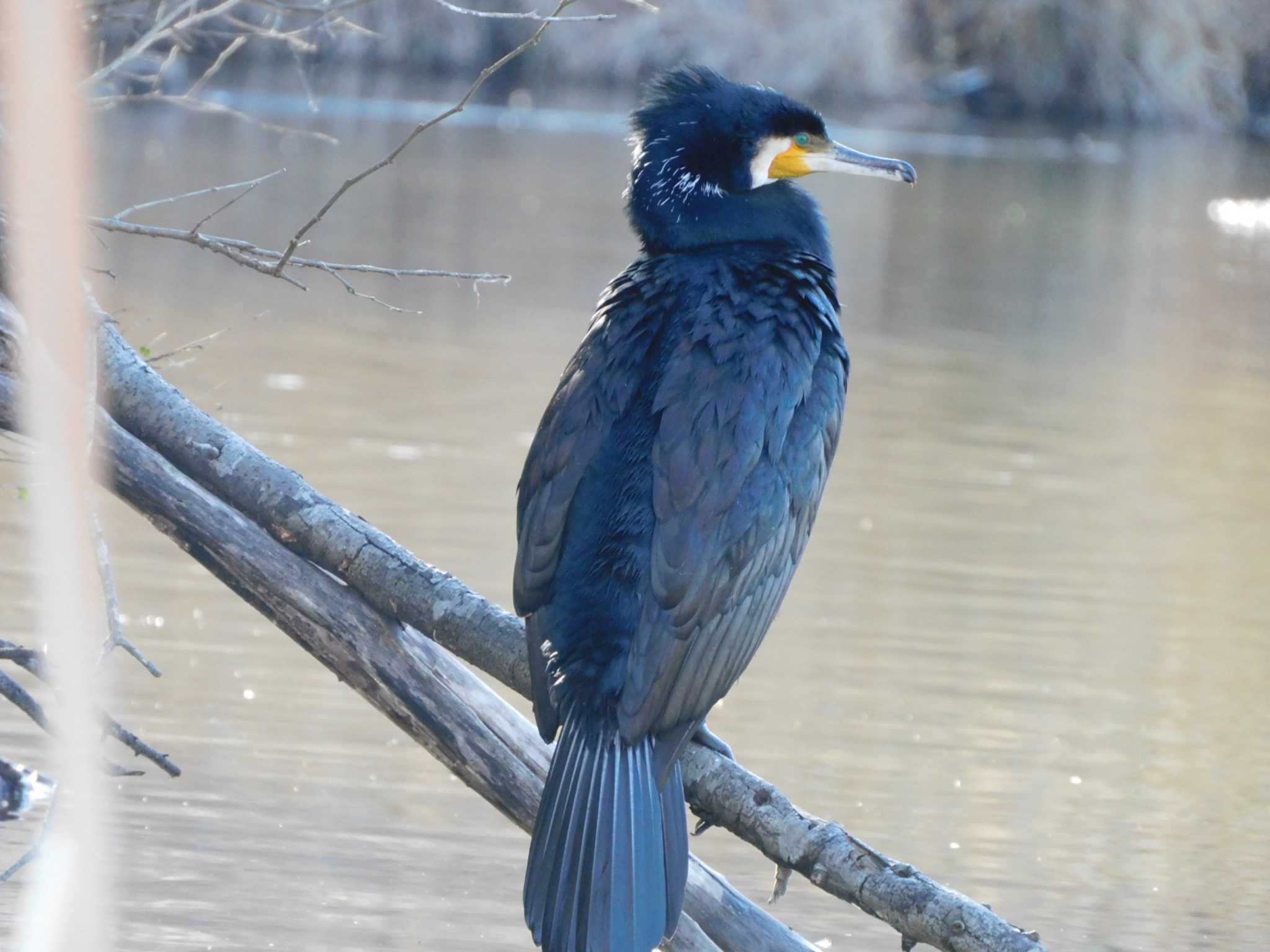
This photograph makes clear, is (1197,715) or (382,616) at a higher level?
(382,616)

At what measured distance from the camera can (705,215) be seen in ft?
9.64

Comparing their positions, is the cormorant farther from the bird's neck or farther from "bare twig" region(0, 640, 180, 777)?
"bare twig" region(0, 640, 180, 777)

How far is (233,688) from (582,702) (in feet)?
6.65

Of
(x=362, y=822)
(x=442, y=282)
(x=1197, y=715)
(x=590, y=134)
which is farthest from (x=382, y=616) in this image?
(x=590, y=134)

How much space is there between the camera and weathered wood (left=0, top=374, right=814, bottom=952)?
2654 mm

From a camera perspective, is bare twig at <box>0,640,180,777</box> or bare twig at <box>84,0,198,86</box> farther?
bare twig at <box>84,0,198,86</box>

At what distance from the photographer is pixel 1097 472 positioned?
7.11 m

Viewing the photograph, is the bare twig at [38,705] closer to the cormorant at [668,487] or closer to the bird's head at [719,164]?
the cormorant at [668,487]

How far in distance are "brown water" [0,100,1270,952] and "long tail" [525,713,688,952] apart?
93 centimetres

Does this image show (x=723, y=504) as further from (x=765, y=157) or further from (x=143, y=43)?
(x=143, y=43)

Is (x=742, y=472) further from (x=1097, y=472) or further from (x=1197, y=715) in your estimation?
(x=1097, y=472)

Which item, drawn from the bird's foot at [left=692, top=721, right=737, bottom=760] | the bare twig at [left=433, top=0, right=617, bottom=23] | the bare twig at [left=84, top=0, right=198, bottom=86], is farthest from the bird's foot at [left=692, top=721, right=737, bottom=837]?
the bare twig at [left=84, top=0, right=198, bottom=86]

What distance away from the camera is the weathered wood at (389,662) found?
2.65 m

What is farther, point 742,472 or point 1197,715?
point 1197,715
